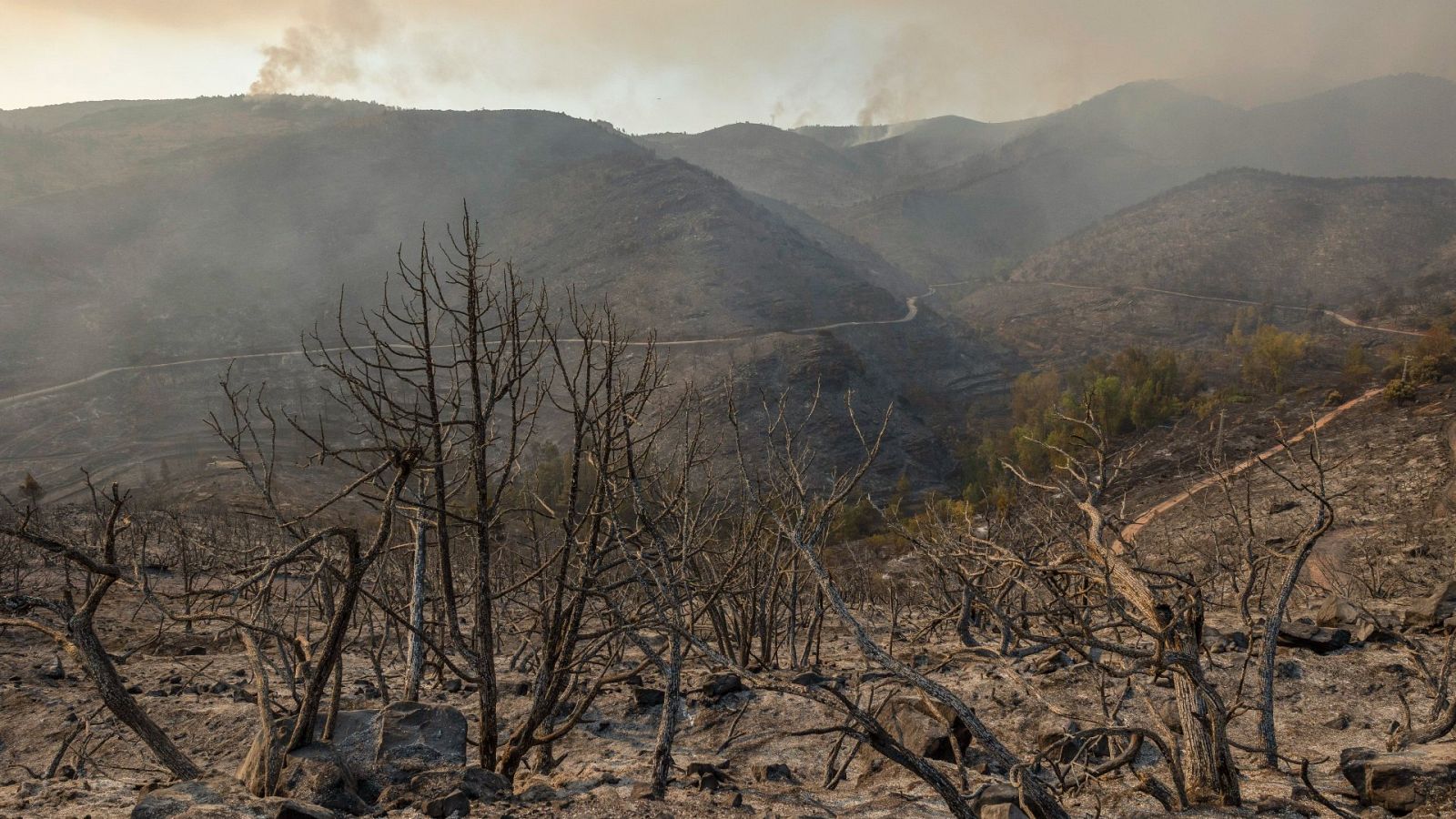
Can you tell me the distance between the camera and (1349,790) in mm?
4617

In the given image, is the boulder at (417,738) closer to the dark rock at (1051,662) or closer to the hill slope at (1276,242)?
the dark rock at (1051,662)

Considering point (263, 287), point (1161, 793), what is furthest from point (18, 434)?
point (1161, 793)

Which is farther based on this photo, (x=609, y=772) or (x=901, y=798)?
(x=609, y=772)

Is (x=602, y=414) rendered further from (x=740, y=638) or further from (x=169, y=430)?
(x=169, y=430)

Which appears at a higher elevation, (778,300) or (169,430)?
(778,300)

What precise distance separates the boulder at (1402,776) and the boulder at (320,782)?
5.37 meters

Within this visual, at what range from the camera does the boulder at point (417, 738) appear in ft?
15.1

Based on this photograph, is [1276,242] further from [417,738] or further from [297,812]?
[297,812]

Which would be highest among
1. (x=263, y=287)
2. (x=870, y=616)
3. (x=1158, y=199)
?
(x=1158, y=199)

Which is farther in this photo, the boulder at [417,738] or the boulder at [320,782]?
the boulder at [417,738]

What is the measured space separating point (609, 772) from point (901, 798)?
1951 millimetres

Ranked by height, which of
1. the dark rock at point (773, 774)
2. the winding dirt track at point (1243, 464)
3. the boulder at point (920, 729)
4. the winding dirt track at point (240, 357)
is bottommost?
the winding dirt track at point (1243, 464)

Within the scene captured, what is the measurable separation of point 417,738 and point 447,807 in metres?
0.91

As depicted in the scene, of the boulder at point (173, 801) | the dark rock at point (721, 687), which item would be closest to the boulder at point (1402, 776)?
the dark rock at point (721, 687)
